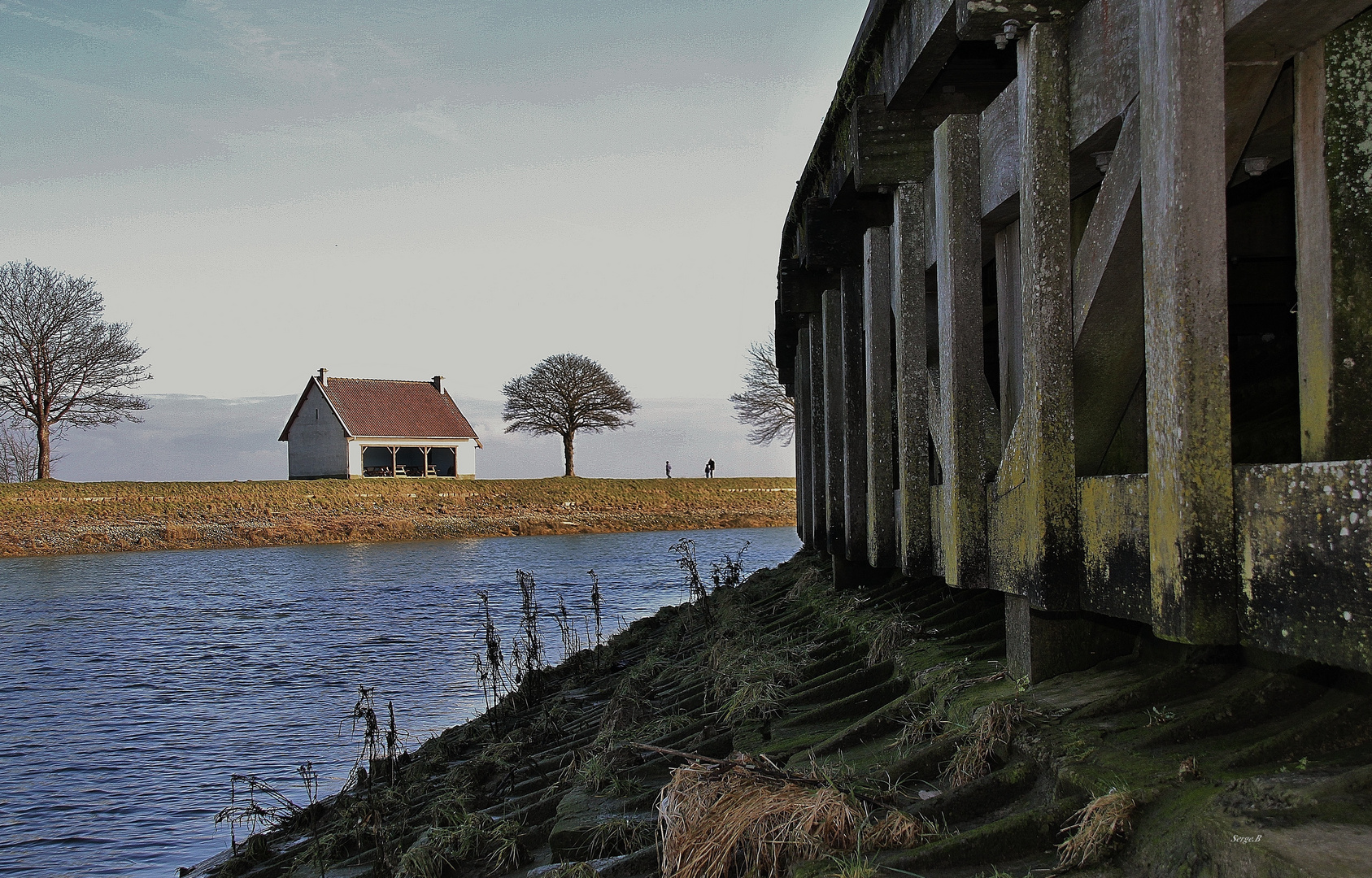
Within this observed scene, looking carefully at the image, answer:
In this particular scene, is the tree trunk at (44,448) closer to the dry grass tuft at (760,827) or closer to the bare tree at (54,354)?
the bare tree at (54,354)

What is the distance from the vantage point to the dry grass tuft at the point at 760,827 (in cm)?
303

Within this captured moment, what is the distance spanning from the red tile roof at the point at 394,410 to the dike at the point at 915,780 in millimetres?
52762

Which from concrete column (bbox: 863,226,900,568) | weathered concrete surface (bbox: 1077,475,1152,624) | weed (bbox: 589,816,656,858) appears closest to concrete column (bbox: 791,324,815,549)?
concrete column (bbox: 863,226,900,568)

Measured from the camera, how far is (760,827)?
10.4 ft

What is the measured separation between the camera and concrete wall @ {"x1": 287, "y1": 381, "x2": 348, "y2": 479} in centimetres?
5659

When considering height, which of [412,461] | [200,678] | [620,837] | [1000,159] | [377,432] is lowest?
[200,678]

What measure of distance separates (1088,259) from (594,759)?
341 cm

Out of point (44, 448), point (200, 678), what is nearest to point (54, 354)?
point (44, 448)

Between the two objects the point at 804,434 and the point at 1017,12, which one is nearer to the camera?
the point at 1017,12

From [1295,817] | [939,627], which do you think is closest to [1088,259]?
[1295,817]

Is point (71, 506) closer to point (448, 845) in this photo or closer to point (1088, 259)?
point (448, 845)

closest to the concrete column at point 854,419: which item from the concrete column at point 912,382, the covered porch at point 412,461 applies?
the concrete column at point 912,382

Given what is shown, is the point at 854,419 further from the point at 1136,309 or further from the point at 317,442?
the point at 317,442

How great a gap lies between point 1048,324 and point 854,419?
355 cm
